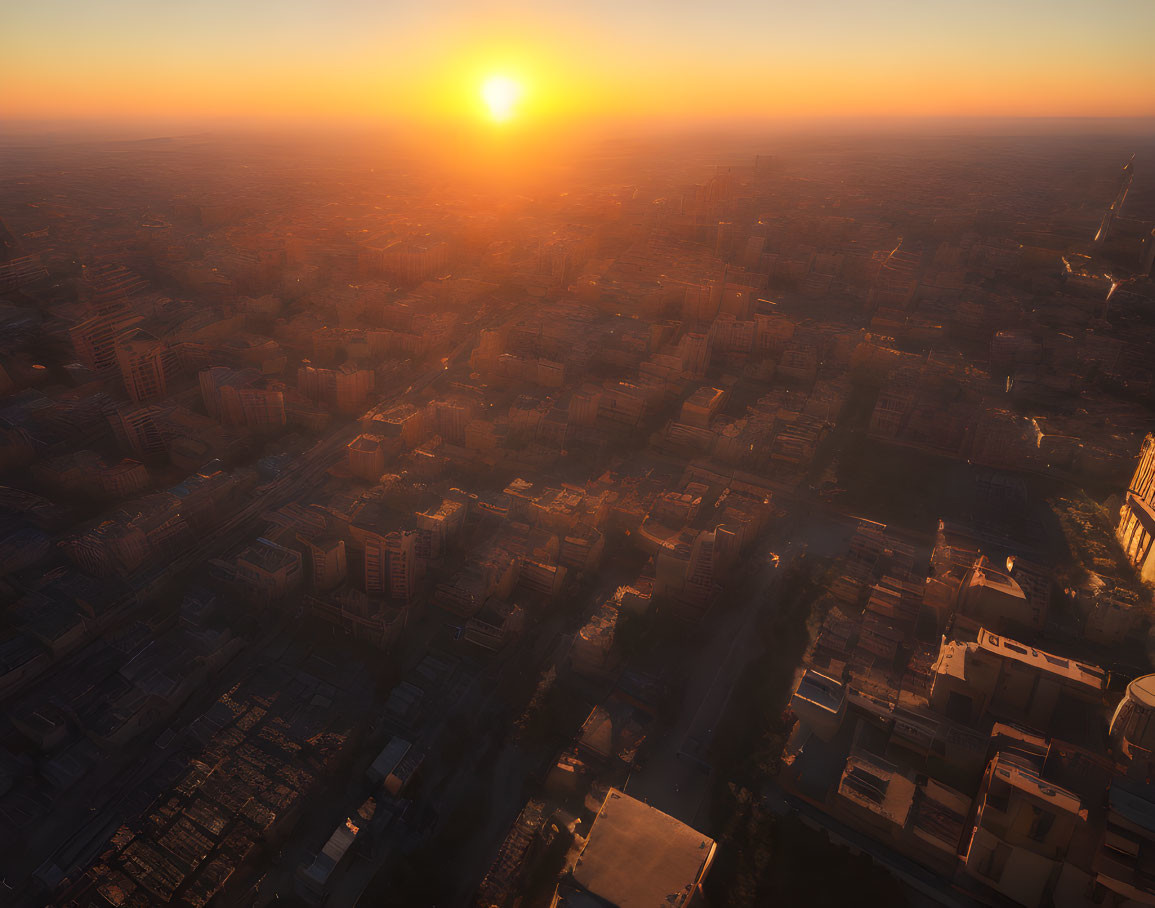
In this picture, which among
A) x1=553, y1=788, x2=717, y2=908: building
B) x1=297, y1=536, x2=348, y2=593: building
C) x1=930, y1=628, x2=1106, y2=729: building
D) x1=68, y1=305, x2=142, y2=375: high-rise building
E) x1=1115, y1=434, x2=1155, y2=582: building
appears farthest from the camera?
x1=68, y1=305, x2=142, y2=375: high-rise building

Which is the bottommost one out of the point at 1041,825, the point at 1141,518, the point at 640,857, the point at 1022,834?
the point at 640,857

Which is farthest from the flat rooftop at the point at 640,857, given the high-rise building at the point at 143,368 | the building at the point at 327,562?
the high-rise building at the point at 143,368

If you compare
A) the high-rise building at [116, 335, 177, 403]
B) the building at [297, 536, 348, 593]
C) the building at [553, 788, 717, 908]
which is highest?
the high-rise building at [116, 335, 177, 403]

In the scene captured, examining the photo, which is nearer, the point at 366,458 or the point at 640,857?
the point at 640,857

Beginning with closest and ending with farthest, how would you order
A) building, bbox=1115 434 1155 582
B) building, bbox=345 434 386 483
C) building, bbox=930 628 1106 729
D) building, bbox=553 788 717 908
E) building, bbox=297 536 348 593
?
building, bbox=553 788 717 908
building, bbox=930 628 1106 729
building, bbox=297 536 348 593
building, bbox=1115 434 1155 582
building, bbox=345 434 386 483

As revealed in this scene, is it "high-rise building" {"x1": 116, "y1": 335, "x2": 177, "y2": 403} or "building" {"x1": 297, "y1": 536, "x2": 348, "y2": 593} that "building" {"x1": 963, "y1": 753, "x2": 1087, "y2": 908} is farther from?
"high-rise building" {"x1": 116, "y1": 335, "x2": 177, "y2": 403}

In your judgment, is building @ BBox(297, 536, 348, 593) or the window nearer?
the window

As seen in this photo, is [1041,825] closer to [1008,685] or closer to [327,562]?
[1008,685]

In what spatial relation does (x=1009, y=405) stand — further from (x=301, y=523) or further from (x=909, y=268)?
(x=301, y=523)

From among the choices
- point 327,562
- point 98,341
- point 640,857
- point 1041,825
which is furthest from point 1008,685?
point 98,341

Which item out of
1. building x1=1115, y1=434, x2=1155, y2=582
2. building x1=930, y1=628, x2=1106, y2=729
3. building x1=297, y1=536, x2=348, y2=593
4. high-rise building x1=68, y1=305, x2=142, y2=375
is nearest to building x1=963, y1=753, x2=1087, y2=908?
building x1=930, y1=628, x2=1106, y2=729

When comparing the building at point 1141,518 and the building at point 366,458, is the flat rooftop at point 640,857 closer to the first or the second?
the building at point 366,458

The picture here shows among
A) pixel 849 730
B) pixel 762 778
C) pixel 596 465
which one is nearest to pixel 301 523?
pixel 596 465
